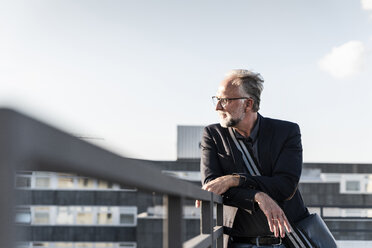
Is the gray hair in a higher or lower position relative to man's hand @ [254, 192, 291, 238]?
higher

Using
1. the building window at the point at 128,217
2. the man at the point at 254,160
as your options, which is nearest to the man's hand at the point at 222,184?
the man at the point at 254,160

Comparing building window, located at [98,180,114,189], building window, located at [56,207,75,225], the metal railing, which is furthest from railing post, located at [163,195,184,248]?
building window, located at [56,207,75,225]

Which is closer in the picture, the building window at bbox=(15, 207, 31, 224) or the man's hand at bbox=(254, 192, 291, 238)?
the building window at bbox=(15, 207, 31, 224)

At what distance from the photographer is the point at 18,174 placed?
1.33ft

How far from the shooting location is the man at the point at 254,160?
7.34 ft

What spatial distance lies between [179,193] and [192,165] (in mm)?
33144

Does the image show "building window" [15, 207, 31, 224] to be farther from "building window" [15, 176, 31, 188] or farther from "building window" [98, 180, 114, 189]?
"building window" [98, 180, 114, 189]

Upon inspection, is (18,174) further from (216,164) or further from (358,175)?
(358,175)

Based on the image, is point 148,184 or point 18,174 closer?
point 18,174

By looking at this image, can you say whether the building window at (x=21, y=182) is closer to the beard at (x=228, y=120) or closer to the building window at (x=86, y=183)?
the building window at (x=86, y=183)

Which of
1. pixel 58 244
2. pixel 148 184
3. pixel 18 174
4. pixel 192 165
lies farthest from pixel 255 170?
pixel 58 244

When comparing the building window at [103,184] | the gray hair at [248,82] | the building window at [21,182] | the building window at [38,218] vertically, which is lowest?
the building window at [38,218]

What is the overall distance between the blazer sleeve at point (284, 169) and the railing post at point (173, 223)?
1.11m

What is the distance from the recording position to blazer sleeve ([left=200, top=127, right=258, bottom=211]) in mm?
2197
